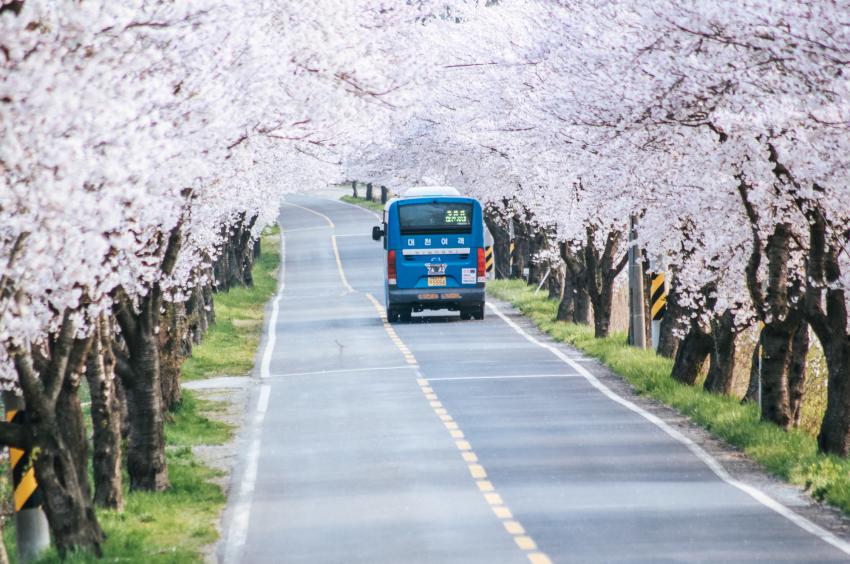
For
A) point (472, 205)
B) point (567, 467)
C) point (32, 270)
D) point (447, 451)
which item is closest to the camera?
point (32, 270)

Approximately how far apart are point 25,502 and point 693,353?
15.2 m

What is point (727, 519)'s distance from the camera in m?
15.6

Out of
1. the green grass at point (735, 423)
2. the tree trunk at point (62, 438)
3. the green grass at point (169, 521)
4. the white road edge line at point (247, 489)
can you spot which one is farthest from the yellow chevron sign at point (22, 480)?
the green grass at point (735, 423)

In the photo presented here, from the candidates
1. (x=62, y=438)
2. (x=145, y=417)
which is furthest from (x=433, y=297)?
(x=62, y=438)

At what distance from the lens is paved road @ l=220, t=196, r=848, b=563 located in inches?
567

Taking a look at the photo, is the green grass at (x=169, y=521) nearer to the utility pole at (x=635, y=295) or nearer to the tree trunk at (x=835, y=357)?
the tree trunk at (x=835, y=357)

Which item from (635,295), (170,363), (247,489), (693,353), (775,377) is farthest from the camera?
(635,295)

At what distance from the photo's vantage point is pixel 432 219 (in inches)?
1745

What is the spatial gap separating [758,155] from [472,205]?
26124mm

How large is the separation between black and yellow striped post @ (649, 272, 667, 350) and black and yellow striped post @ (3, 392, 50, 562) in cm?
1859

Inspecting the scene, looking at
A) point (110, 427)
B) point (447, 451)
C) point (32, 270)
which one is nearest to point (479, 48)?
point (447, 451)

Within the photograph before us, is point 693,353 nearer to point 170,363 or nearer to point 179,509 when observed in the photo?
point 170,363

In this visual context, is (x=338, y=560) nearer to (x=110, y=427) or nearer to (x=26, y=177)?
(x=110, y=427)

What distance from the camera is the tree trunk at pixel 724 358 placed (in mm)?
26078
